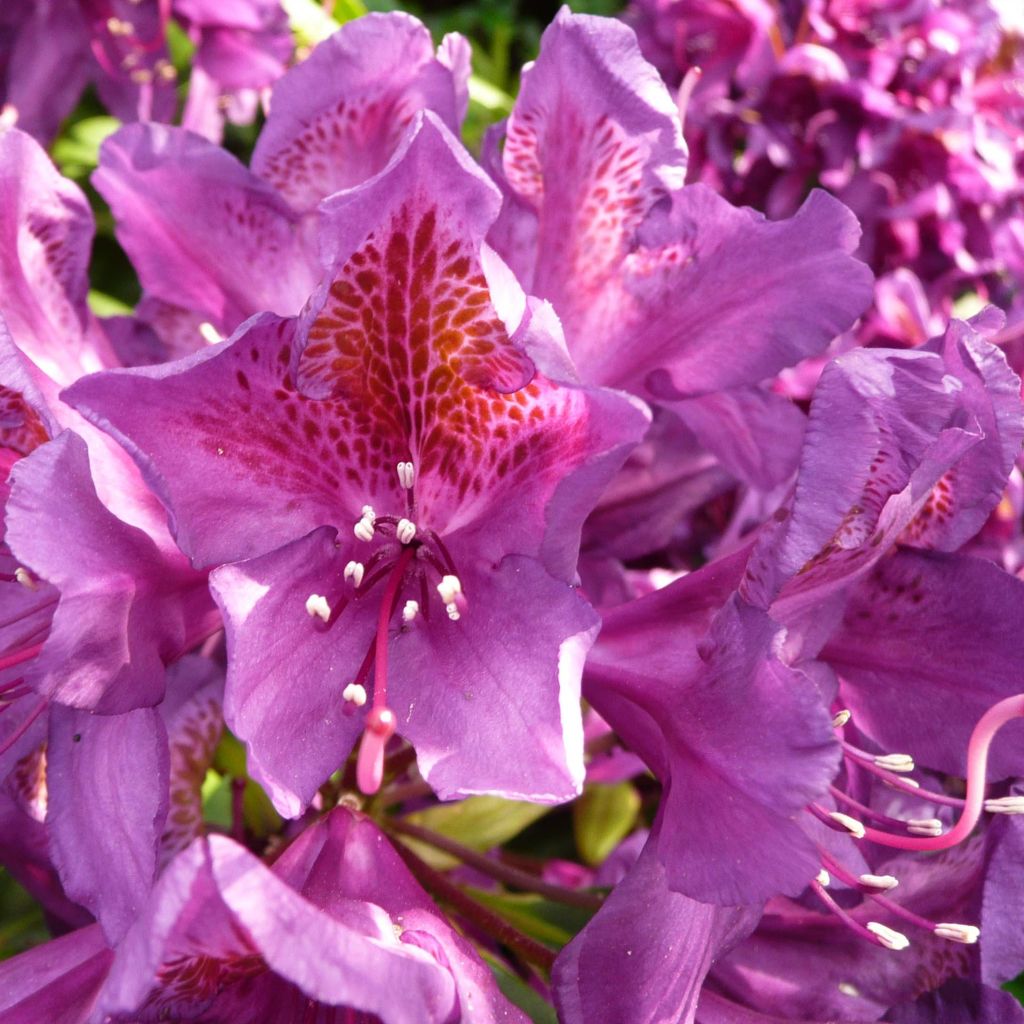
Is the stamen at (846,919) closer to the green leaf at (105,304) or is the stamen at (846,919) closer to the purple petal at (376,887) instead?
the purple petal at (376,887)

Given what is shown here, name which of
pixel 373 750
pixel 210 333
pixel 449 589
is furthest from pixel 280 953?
pixel 210 333

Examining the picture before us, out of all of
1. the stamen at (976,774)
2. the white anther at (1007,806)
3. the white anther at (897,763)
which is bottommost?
the white anther at (1007,806)

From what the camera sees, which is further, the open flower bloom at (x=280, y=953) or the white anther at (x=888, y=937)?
the white anther at (x=888, y=937)

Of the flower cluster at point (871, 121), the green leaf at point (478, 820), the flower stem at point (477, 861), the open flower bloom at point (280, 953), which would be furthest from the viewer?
the flower cluster at point (871, 121)

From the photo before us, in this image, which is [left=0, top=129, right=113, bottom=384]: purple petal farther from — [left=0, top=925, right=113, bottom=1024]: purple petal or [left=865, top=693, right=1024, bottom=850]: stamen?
[left=865, top=693, right=1024, bottom=850]: stamen

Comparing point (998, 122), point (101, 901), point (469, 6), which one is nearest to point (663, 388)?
point (101, 901)

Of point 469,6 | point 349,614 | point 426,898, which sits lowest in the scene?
point 469,6

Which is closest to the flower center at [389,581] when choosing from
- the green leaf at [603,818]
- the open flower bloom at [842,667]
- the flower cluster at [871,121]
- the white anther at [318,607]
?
the white anther at [318,607]

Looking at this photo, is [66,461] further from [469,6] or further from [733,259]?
[469,6]
